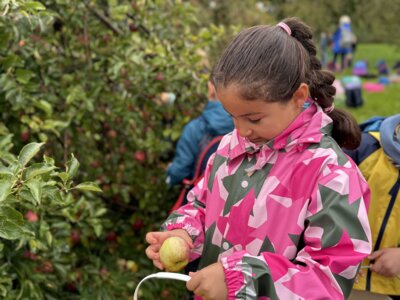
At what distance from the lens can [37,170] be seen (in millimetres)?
1276

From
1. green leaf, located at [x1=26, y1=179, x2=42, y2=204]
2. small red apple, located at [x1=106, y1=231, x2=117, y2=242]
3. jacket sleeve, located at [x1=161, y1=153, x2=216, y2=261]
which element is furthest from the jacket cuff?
small red apple, located at [x1=106, y1=231, x2=117, y2=242]

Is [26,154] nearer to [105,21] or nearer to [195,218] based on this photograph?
[195,218]

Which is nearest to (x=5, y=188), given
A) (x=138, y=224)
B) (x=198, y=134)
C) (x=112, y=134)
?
Answer: (x=198, y=134)

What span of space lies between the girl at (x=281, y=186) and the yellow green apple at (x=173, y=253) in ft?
0.16

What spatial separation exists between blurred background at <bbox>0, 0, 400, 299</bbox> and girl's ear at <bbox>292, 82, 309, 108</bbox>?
115 cm

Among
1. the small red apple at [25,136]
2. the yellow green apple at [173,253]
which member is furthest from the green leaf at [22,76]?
the yellow green apple at [173,253]

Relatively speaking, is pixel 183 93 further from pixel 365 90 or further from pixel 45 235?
pixel 365 90

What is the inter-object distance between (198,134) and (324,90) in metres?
1.35

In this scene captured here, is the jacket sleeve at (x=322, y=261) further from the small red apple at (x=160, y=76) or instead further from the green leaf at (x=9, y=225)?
the small red apple at (x=160, y=76)

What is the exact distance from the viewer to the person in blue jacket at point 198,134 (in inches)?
100

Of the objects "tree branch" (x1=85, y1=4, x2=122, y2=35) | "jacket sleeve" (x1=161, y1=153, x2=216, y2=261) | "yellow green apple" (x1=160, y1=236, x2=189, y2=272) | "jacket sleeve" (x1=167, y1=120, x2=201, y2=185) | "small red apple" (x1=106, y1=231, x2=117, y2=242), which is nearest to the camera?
"yellow green apple" (x1=160, y1=236, x2=189, y2=272)

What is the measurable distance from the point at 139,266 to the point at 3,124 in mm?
1158

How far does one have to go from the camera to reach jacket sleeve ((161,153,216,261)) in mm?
1494

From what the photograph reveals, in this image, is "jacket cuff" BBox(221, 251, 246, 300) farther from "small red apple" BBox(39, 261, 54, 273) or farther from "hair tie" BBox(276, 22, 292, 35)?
"small red apple" BBox(39, 261, 54, 273)
